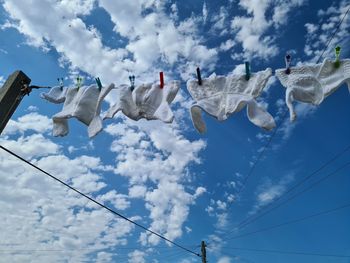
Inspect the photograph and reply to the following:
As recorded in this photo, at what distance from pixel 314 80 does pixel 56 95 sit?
3400 millimetres

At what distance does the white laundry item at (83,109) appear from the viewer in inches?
184

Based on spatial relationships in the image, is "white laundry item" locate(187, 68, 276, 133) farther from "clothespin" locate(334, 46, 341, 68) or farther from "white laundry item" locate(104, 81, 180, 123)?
"clothespin" locate(334, 46, 341, 68)

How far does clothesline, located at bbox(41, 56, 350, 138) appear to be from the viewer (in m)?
4.34

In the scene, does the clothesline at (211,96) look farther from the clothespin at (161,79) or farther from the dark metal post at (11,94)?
the dark metal post at (11,94)

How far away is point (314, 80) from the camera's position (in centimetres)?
438

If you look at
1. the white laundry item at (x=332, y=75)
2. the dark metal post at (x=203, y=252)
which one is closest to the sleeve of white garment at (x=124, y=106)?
the white laundry item at (x=332, y=75)

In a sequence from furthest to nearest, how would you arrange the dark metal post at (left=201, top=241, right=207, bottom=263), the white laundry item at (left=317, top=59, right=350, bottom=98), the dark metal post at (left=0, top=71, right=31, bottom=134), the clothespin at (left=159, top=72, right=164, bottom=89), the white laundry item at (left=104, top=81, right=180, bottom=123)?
the dark metal post at (left=201, top=241, right=207, bottom=263), the clothespin at (left=159, top=72, right=164, bottom=89), the white laundry item at (left=104, top=81, right=180, bottom=123), the white laundry item at (left=317, top=59, right=350, bottom=98), the dark metal post at (left=0, top=71, right=31, bottom=134)

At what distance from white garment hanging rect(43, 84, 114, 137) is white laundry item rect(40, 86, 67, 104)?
16cm

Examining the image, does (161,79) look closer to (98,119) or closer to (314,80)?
(98,119)

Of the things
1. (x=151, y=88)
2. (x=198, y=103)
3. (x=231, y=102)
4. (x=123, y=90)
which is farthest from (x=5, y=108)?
(x=231, y=102)

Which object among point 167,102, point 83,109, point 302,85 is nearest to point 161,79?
point 167,102

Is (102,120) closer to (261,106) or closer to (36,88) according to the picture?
(36,88)

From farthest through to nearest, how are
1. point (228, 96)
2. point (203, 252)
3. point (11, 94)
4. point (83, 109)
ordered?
1. point (203, 252)
2. point (83, 109)
3. point (228, 96)
4. point (11, 94)

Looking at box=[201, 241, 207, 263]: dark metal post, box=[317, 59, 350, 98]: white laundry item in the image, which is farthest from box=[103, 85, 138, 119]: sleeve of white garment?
box=[201, 241, 207, 263]: dark metal post
